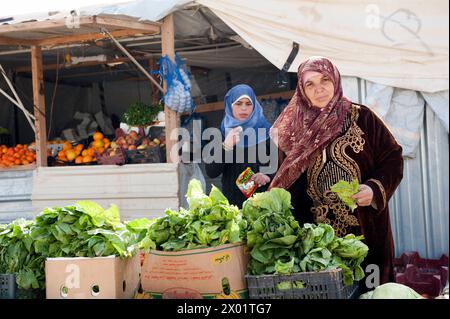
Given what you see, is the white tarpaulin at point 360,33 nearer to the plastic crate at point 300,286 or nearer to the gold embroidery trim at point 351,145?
the gold embroidery trim at point 351,145

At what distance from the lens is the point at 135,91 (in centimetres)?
1146

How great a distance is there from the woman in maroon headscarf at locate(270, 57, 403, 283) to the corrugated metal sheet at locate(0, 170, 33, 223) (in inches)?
179

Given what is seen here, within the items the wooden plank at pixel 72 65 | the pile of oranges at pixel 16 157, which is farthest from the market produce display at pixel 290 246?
the wooden plank at pixel 72 65

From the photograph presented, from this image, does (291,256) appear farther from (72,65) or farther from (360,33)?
(72,65)

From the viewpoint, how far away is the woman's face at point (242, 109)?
15.2ft

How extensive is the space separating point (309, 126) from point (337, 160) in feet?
0.80

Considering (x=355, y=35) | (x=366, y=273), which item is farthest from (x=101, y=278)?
(x=355, y=35)

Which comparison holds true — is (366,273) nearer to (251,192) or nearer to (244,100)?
(251,192)

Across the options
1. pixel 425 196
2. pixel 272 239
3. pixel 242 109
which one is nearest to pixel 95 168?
pixel 242 109

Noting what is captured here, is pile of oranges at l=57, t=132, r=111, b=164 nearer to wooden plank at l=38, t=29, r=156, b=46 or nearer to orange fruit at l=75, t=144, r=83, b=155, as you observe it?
orange fruit at l=75, t=144, r=83, b=155

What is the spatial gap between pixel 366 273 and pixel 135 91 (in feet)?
28.3

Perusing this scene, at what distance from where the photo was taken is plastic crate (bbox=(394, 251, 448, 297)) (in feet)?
17.9

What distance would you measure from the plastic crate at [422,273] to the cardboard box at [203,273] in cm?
308
